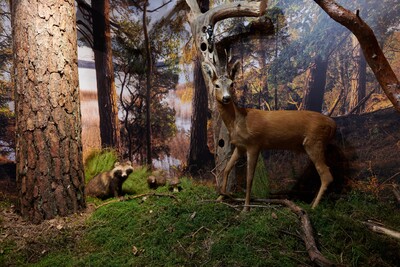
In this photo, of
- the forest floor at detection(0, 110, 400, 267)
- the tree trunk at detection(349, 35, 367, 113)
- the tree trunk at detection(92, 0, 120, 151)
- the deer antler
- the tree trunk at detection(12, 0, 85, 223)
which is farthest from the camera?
the tree trunk at detection(92, 0, 120, 151)

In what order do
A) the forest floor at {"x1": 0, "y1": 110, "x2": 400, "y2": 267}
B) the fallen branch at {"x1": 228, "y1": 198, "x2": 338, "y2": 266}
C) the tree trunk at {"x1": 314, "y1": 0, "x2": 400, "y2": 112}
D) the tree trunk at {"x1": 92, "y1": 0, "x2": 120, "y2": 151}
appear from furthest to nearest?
the tree trunk at {"x1": 92, "y1": 0, "x2": 120, "y2": 151}, the tree trunk at {"x1": 314, "y1": 0, "x2": 400, "y2": 112}, the forest floor at {"x1": 0, "y1": 110, "x2": 400, "y2": 267}, the fallen branch at {"x1": 228, "y1": 198, "x2": 338, "y2": 266}

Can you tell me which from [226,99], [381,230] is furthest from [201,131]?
[381,230]

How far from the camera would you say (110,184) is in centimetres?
412

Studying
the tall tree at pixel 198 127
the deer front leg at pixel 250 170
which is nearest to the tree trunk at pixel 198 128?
the tall tree at pixel 198 127

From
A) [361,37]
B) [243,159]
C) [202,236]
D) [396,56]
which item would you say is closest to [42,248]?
[202,236]

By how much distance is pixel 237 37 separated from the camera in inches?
173

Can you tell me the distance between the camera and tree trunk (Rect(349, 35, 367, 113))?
3590 mm

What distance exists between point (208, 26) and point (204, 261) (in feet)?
9.22

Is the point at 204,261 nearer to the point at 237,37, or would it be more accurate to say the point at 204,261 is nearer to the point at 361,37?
the point at 361,37

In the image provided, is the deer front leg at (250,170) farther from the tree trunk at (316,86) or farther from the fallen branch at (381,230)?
the tree trunk at (316,86)

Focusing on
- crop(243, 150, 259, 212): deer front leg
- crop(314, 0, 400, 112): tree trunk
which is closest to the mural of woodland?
crop(314, 0, 400, 112): tree trunk

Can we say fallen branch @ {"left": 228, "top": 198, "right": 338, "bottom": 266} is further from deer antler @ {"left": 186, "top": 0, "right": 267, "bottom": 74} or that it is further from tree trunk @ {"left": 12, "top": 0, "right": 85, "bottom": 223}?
tree trunk @ {"left": 12, "top": 0, "right": 85, "bottom": 223}

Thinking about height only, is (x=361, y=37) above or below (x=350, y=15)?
below

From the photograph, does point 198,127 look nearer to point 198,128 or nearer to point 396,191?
point 198,128
